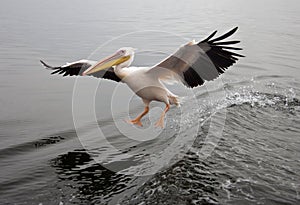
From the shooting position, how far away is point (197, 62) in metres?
5.77

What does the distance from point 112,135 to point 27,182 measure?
240 cm

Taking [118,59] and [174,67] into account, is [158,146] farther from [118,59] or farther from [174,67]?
[118,59]

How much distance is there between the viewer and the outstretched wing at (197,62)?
5473 millimetres

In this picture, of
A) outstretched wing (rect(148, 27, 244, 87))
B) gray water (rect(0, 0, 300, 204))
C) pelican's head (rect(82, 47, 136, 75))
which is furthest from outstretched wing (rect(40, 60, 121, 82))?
gray water (rect(0, 0, 300, 204))

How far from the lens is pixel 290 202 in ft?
14.8

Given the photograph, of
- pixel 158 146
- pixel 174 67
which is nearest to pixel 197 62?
pixel 174 67

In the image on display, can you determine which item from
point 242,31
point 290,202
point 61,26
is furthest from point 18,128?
point 242,31

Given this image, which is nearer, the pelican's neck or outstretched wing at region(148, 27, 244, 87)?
outstretched wing at region(148, 27, 244, 87)

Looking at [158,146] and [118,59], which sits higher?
[118,59]

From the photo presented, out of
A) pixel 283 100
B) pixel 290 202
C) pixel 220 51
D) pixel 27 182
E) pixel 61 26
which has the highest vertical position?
pixel 61 26

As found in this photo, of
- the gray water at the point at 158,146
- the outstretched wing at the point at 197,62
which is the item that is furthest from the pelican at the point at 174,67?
the gray water at the point at 158,146

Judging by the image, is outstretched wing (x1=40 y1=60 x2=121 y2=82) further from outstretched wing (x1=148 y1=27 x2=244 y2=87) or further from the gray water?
the gray water

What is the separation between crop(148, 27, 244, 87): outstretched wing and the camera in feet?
18.0

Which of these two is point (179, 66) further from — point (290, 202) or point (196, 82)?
point (290, 202)
